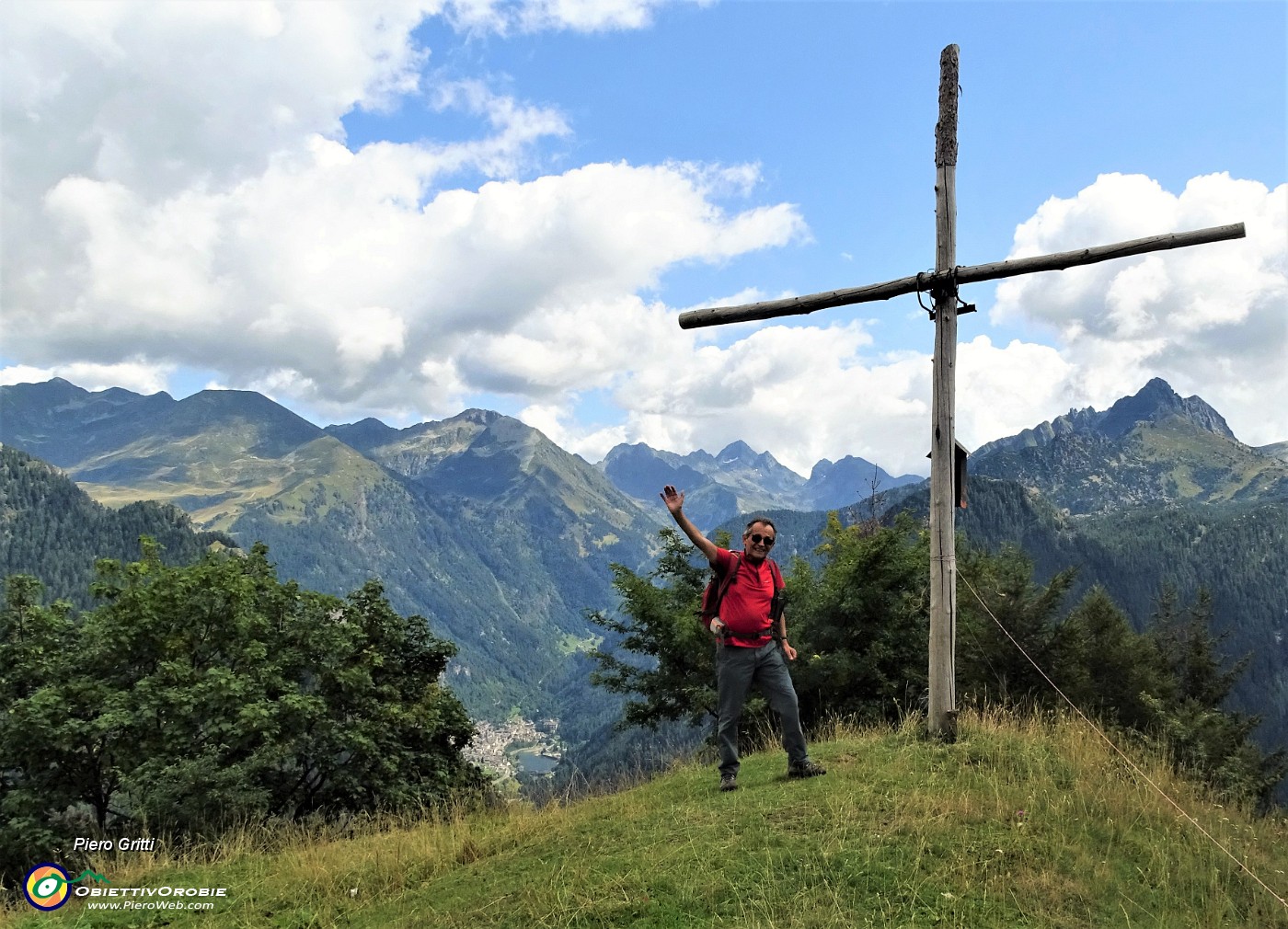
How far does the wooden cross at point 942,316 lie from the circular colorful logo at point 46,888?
31.2 ft

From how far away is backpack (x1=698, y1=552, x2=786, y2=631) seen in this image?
7.98 metres

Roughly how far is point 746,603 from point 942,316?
463 cm

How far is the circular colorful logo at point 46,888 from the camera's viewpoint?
24.0 feet

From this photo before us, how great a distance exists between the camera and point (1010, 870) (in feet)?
18.3

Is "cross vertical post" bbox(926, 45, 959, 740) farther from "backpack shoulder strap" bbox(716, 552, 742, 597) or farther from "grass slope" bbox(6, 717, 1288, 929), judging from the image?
"backpack shoulder strap" bbox(716, 552, 742, 597)

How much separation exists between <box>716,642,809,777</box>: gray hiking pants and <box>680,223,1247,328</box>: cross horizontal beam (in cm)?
432

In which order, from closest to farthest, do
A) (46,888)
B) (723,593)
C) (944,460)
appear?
(46,888)
(723,593)
(944,460)

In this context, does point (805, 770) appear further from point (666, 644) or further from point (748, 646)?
point (666, 644)

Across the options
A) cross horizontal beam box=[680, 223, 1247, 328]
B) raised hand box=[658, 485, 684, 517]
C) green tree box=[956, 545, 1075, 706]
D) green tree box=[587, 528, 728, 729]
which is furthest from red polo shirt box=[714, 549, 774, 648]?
green tree box=[956, 545, 1075, 706]


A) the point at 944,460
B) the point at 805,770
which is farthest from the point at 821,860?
the point at 944,460

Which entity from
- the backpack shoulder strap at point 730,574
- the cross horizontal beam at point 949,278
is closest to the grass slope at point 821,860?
the backpack shoulder strap at point 730,574

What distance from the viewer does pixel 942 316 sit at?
935cm

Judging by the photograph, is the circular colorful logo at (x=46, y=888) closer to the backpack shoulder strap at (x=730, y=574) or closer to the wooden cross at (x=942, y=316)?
the backpack shoulder strap at (x=730, y=574)

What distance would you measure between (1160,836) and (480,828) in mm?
6953
